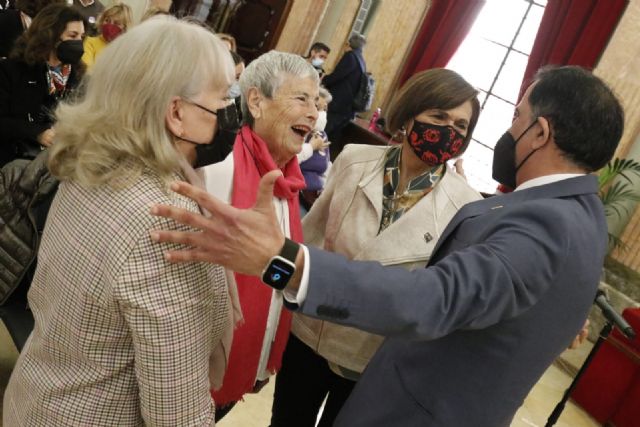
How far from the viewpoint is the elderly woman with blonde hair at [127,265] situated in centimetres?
109

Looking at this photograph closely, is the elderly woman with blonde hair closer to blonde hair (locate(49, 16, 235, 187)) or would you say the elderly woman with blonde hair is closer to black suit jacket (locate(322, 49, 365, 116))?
blonde hair (locate(49, 16, 235, 187))

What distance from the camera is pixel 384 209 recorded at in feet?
6.54

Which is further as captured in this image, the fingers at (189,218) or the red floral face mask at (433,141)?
the red floral face mask at (433,141)

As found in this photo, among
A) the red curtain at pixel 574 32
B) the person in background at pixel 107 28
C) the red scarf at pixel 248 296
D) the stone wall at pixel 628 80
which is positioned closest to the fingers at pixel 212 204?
the red scarf at pixel 248 296

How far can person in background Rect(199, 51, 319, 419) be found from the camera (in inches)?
70.0

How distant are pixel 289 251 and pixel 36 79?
2833mm

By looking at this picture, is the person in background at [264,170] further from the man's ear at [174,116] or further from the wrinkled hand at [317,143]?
the wrinkled hand at [317,143]

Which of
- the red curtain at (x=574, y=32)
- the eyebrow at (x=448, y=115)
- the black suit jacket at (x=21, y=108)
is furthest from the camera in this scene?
the red curtain at (x=574, y=32)

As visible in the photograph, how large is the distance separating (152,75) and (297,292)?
589 mm

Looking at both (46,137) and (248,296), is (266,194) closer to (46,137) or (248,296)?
(248,296)

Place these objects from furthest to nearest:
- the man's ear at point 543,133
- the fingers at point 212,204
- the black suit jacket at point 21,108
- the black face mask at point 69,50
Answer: the black face mask at point 69,50 → the black suit jacket at point 21,108 → the man's ear at point 543,133 → the fingers at point 212,204

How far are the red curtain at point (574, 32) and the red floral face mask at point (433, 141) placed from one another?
5245 millimetres

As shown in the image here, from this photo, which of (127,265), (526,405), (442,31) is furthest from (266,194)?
(442,31)

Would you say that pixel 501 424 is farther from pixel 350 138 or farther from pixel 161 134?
pixel 350 138
